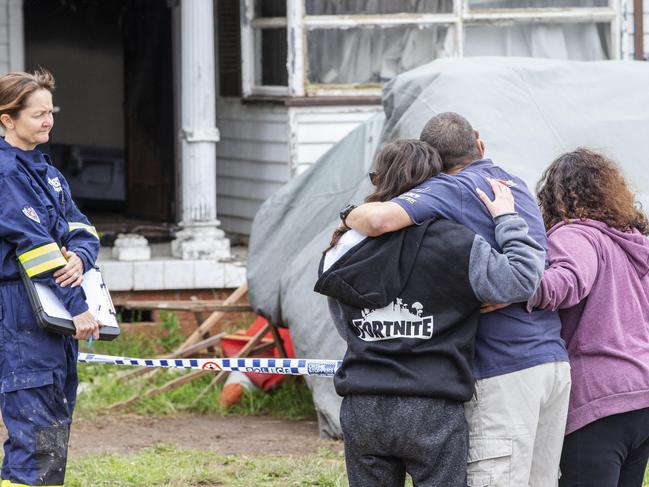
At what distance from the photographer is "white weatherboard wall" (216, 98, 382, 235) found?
386 inches

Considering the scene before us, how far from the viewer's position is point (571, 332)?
12.7 ft

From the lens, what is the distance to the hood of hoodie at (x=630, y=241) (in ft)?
12.7

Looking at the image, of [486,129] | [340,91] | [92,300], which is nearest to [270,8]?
[340,91]

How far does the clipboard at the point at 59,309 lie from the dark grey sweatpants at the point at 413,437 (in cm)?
122

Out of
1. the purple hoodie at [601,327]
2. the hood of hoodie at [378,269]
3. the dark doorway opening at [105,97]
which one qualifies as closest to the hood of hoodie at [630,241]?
the purple hoodie at [601,327]

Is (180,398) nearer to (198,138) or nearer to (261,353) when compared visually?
(261,353)

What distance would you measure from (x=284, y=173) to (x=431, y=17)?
71.2 inches

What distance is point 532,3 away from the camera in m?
10.3

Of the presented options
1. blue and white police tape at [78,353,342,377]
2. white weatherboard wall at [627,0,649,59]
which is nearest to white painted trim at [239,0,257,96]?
white weatherboard wall at [627,0,649,59]

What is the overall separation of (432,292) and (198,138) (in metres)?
6.33

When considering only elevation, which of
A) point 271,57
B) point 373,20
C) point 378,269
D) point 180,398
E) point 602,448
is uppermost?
point 373,20

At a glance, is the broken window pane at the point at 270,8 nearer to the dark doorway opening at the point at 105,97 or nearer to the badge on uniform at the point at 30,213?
the dark doorway opening at the point at 105,97

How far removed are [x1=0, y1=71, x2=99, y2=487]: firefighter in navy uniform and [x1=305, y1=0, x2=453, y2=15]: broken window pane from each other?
5676 millimetres

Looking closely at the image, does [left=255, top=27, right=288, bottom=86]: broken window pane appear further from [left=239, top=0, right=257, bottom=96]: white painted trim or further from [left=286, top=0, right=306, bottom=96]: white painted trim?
[left=286, top=0, right=306, bottom=96]: white painted trim
